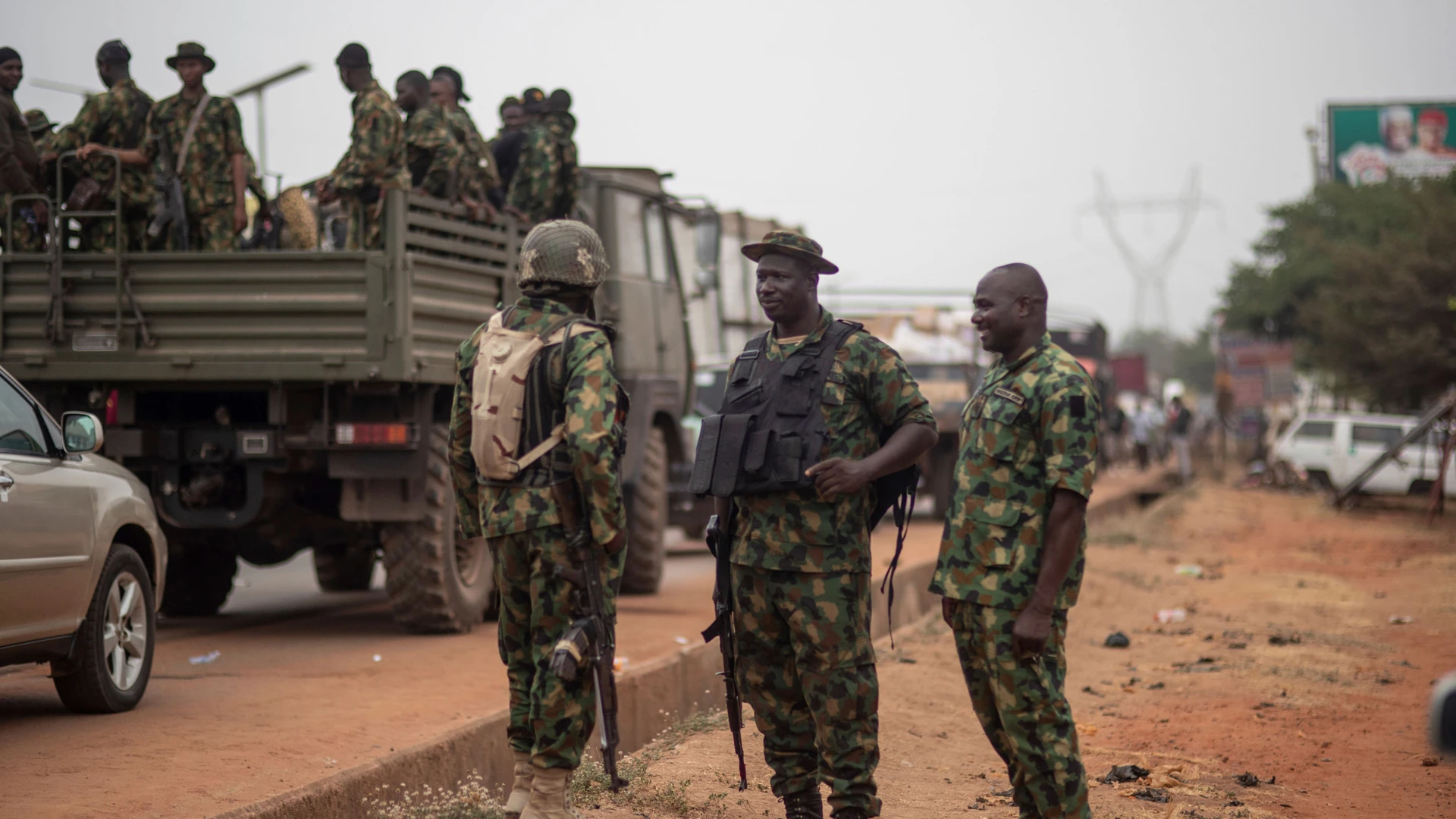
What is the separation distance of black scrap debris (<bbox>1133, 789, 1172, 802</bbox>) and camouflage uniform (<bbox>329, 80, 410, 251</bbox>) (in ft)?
16.3

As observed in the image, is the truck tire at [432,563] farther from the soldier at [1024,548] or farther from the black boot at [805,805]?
the soldier at [1024,548]

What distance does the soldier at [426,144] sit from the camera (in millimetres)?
8891

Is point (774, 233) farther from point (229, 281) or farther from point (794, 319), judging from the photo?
point (229, 281)

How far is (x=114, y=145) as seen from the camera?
28.4 ft

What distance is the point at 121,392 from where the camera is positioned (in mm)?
8281

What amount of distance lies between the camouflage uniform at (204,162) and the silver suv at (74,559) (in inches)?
90.0

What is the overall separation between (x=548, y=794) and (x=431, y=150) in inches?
215

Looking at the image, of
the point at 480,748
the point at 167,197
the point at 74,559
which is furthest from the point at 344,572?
the point at 480,748

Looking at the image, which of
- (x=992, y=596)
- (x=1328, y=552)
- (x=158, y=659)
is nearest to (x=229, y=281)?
(x=158, y=659)

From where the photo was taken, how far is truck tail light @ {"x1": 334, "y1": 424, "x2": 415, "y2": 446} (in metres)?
8.22

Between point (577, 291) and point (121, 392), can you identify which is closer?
point (577, 291)

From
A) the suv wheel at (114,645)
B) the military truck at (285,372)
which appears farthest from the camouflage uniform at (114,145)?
the suv wheel at (114,645)

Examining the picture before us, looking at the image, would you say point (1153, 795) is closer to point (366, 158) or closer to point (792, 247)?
point (792, 247)

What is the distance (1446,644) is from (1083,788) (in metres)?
7.02
